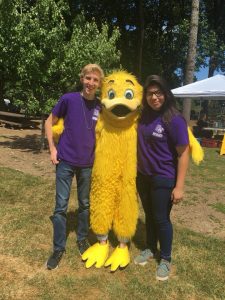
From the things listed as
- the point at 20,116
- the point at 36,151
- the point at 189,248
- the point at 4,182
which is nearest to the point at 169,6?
the point at 20,116

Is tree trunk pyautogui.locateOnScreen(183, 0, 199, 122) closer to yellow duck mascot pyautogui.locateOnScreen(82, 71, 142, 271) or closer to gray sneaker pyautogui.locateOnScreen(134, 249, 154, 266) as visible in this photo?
gray sneaker pyautogui.locateOnScreen(134, 249, 154, 266)

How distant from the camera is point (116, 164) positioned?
13.1 feet

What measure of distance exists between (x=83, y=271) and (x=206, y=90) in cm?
1142

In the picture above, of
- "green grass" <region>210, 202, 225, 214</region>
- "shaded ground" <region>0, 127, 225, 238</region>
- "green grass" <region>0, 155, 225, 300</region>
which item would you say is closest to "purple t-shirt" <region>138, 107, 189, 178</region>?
"green grass" <region>0, 155, 225, 300</region>

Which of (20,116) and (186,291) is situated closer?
(186,291)

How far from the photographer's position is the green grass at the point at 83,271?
3.56 meters

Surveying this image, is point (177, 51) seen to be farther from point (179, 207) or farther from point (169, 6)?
point (179, 207)

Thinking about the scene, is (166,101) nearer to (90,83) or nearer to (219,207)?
(90,83)

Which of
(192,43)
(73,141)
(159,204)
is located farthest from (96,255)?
(192,43)

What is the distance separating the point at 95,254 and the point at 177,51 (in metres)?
24.7

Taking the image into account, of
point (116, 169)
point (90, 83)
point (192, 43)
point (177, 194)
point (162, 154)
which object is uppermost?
point (192, 43)

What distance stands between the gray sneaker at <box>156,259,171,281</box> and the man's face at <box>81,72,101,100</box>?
71.8 inches

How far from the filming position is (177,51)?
2703cm

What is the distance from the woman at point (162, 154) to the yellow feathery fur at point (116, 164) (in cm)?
12
